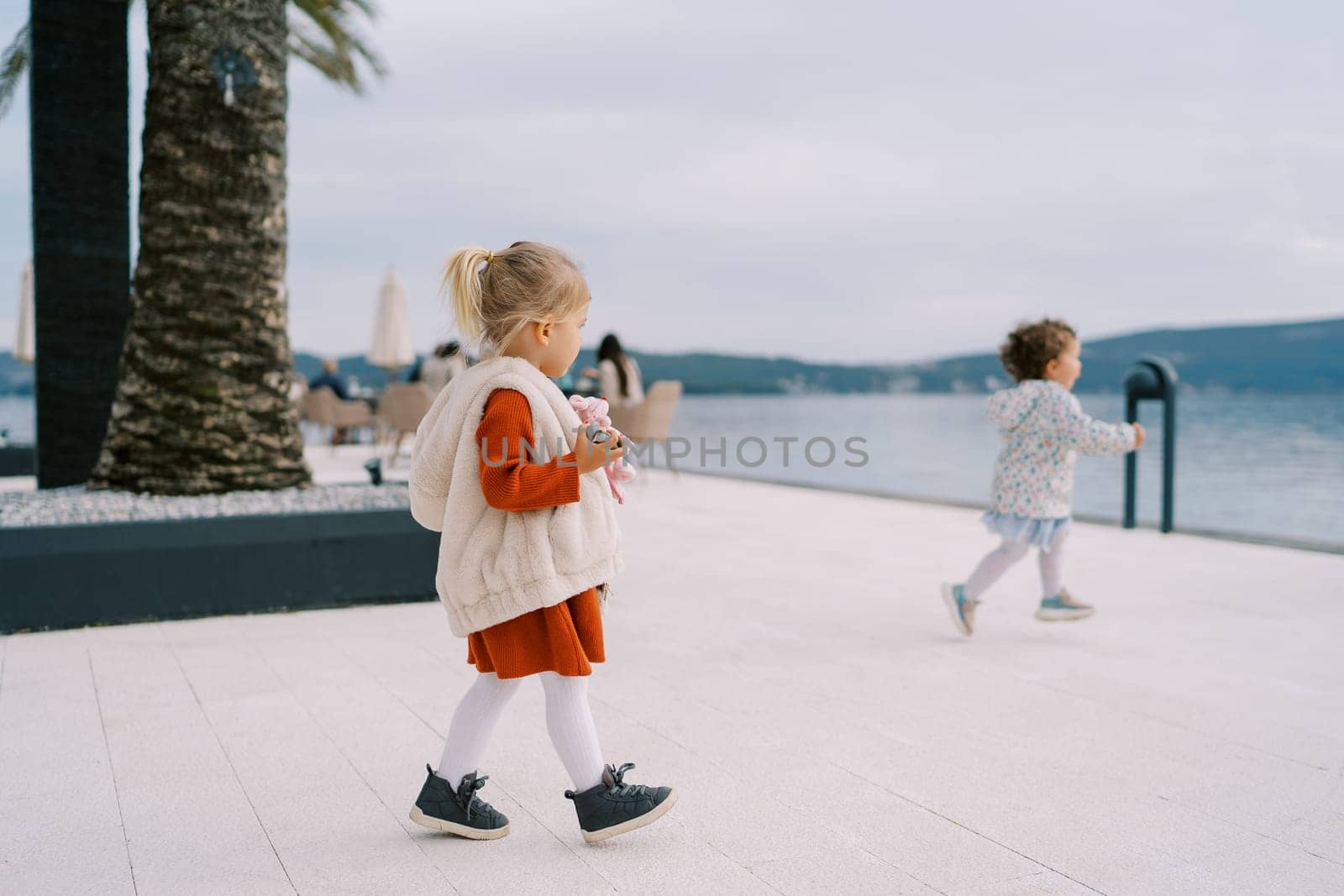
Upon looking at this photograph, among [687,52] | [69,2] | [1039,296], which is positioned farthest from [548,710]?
[1039,296]

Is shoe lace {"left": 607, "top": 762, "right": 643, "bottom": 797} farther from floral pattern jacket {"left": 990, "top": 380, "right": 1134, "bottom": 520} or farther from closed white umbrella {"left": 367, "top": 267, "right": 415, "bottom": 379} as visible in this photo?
closed white umbrella {"left": 367, "top": 267, "right": 415, "bottom": 379}

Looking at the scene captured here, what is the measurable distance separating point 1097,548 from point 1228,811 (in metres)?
4.13

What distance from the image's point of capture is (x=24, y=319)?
1402 centimetres

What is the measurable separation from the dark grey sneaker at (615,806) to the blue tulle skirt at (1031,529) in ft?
7.37

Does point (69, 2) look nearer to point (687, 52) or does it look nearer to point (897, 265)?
point (687, 52)

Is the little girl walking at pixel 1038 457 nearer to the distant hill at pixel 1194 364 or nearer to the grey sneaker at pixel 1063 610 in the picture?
the grey sneaker at pixel 1063 610

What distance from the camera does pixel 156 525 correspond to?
4211 mm

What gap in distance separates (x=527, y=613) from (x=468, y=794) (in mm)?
422

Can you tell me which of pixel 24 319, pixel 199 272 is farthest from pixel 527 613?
pixel 24 319

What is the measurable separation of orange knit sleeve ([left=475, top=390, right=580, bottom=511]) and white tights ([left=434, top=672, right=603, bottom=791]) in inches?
14.8

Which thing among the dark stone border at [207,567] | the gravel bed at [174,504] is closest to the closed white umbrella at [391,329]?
the gravel bed at [174,504]

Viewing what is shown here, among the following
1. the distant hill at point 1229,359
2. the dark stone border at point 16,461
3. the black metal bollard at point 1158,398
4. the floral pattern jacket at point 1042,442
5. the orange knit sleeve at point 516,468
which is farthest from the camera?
the distant hill at point 1229,359

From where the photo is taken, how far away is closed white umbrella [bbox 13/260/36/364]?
13.9 metres

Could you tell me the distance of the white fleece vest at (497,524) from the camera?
1953 mm
